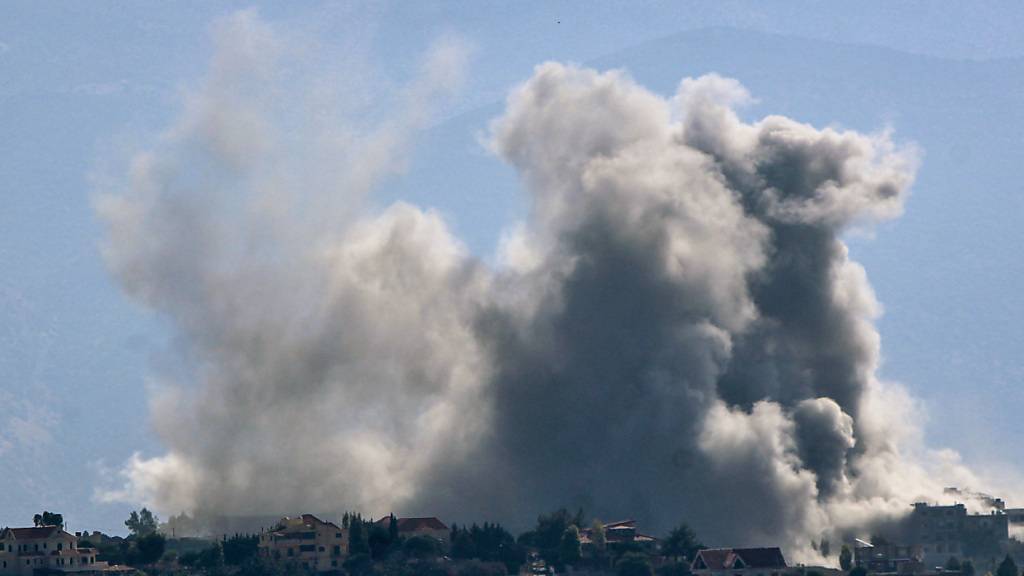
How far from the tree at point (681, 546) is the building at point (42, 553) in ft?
128

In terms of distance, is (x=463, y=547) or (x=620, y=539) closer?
(x=463, y=547)

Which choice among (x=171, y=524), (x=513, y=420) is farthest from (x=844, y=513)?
(x=171, y=524)

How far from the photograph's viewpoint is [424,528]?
151750 millimetres

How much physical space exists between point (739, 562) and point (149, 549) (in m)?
42.5

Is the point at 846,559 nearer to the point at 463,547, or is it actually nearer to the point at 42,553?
the point at 463,547

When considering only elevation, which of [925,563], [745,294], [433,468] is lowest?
[925,563]

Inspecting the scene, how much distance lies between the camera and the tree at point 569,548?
14550cm

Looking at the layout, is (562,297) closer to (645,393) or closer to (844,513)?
(645,393)

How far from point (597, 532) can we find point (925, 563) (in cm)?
2501

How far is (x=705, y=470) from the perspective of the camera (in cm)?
16188

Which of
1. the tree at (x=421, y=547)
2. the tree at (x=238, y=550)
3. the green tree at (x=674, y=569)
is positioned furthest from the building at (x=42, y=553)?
the green tree at (x=674, y=569)

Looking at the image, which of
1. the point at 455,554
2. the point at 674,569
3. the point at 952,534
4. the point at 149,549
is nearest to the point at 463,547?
the point at 455,554

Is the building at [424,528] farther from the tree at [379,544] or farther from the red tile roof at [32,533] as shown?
the red tile roof at [32,533]

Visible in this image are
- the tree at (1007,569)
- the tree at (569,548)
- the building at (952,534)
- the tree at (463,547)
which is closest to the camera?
the tree at (1007,569)
